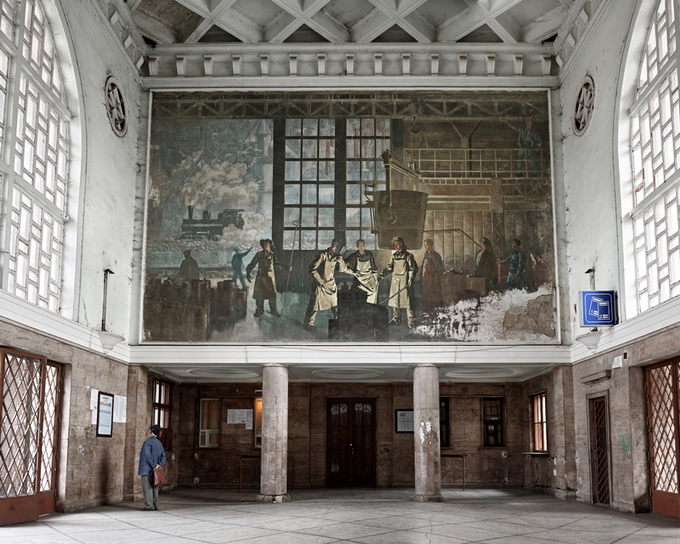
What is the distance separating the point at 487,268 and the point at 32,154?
10.5 m

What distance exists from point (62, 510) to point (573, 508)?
1014 centimetres

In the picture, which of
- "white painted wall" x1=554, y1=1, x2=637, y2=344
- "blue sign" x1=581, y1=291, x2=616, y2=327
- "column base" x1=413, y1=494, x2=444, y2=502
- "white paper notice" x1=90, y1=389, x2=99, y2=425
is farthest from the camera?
"column base" x1=413, y1=494, x2=444, y2=502

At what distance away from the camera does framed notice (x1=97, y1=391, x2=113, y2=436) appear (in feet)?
51.5

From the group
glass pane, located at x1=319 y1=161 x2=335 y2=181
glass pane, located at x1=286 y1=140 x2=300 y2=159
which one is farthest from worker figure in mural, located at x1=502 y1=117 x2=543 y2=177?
glass pane, located at x1=286 y1=140 x2=300 y2=159

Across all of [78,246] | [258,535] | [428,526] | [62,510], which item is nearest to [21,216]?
[78,246]

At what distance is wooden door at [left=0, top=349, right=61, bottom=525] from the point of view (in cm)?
1155

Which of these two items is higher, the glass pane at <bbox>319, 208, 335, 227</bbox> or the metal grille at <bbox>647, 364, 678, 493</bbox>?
the glass pane at <bbox>319, 208, 335, 227</bbox>

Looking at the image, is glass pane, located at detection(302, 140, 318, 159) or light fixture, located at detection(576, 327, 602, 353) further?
glass pane, located at detection(302, 140, 318, 159)

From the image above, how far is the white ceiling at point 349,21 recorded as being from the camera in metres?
17.8

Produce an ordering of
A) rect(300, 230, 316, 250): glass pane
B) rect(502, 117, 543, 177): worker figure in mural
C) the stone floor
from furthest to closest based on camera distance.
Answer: rect(502, 117, 543, 177): worker figure in mural → rect(300, 230, 316, 250): glass pane → the stone floor

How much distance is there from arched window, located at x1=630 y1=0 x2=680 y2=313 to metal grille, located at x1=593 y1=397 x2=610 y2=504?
2.87m

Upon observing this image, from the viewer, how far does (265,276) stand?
18.0 meters

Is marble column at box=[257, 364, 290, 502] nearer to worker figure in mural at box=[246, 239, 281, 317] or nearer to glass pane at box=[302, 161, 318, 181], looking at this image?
worker figure in mural at box=[246, 239, 281, 317]

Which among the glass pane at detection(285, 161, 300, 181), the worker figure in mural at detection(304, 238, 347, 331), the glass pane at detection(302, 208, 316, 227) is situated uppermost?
the glass pane at detection(285, 161, 300, 181)
